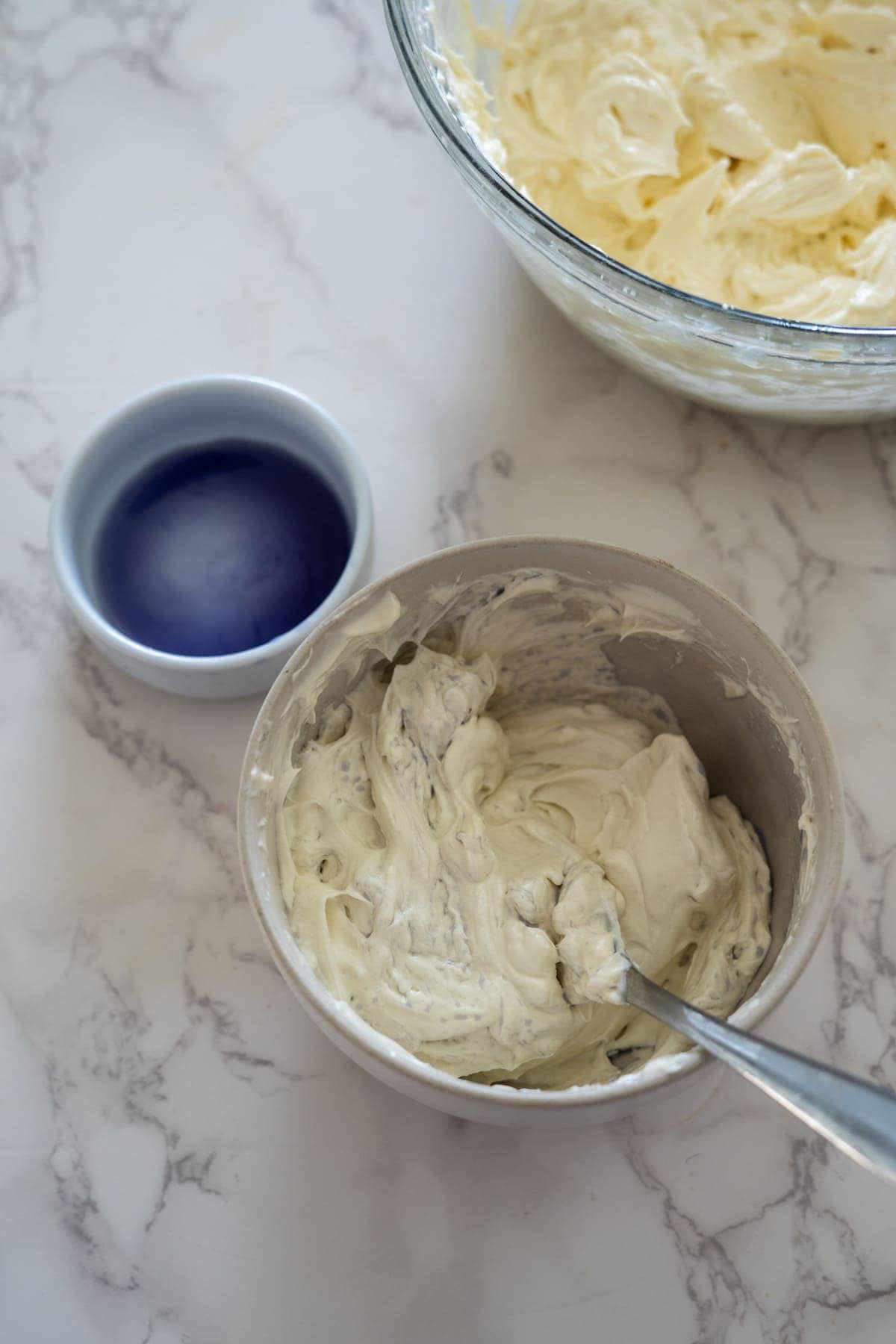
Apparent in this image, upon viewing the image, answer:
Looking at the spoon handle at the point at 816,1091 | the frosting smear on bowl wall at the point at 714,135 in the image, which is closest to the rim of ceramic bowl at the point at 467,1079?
the spoon handle at the point at 816,1091

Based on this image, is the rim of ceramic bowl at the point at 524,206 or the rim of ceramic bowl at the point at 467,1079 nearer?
the rim of ceramic bowl at the point at 467,1079

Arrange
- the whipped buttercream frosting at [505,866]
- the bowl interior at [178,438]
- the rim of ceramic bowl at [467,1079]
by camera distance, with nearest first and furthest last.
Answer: the rim of ceramic bowl at [467,1079]
the whipped buttercream frosting at [505,866]
the bowl interior at [178,438]

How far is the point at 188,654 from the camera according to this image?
0.88m

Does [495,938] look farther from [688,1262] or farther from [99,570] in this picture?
[99,570]

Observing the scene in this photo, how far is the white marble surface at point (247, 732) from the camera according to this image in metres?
0.80

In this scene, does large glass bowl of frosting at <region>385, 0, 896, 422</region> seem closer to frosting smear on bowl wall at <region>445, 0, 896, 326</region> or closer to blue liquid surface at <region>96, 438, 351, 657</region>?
frosting smear on bowl wall at <region>445, 0, 896, 326</region>

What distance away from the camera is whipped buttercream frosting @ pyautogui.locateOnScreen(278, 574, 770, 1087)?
723 mm

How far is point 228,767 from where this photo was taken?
0.90m

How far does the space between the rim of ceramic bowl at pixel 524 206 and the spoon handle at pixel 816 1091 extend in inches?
16.2

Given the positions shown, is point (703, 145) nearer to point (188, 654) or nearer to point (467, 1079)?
point (188, 654)

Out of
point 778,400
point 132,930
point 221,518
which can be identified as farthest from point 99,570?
point 778,400

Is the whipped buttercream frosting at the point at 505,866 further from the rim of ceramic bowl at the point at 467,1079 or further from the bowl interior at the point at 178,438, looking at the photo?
the bowl interior at the point at 178,438

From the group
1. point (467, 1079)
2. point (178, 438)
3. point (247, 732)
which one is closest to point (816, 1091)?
point (467, 1079)

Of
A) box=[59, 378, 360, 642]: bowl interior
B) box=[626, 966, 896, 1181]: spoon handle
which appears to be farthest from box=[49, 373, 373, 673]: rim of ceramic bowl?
box=[626, 966, 896, 1181]: spoon handle
